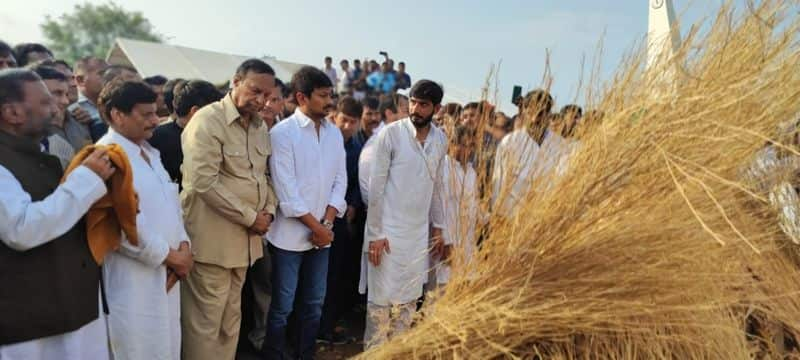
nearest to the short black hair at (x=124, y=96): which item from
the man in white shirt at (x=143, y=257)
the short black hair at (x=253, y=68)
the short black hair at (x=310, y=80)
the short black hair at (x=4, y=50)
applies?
the man in white shirt at (x=143, y=257)

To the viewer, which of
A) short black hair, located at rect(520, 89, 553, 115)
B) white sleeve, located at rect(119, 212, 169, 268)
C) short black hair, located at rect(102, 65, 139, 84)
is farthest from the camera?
short black hair, located at rect(102, 65, 139, 84)

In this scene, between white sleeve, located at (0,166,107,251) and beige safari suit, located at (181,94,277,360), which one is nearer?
white sleeve, located at (0,166,107,251)

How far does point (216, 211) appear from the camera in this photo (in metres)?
2.77

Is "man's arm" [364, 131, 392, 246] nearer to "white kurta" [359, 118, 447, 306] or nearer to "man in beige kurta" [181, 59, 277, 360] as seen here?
"white kurta" [359, 118, 447, 306]

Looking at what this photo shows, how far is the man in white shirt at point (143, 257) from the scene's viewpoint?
2.22 m

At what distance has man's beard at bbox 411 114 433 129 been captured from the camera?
305cm

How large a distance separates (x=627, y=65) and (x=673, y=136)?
0.32m

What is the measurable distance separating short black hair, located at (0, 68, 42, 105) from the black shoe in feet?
9.01

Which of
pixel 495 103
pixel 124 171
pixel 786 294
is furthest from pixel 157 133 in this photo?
pixel 786 294

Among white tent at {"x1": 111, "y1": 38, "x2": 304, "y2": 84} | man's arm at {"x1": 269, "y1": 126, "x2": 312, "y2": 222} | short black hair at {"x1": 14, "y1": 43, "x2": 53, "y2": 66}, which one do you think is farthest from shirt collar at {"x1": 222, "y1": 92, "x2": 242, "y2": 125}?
white tent at {"x1": 111, "y1": 38, "x2": 304, "y2": 84}

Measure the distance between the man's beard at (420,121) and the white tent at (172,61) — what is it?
7867mm

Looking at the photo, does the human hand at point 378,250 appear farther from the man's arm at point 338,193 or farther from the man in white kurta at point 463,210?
the man in white kurta at point 463,210

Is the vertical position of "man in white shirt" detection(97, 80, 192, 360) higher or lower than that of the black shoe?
higher

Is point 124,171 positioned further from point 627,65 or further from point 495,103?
point 627,65
